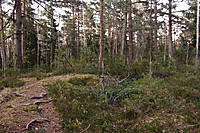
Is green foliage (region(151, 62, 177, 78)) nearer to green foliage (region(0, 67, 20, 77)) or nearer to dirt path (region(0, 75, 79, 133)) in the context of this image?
dirt path (region(0, 75, 79, 133))

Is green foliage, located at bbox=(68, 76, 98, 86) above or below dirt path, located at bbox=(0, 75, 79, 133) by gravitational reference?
above

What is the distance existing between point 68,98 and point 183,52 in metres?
23.5

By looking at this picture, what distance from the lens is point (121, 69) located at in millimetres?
8922

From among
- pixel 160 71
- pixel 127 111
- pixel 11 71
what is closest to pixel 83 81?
pixel 127 111

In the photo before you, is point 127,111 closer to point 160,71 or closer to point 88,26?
point 160,71

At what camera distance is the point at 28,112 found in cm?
410

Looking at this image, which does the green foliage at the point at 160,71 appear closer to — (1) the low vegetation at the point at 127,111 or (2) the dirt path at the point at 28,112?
(1) the low vegetation at the point at 127,111

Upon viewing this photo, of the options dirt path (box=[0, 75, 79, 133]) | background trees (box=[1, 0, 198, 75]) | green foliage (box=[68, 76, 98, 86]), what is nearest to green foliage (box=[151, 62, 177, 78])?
background trees (box=[1, 0, 198, 75])

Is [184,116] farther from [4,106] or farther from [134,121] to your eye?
[4,106]

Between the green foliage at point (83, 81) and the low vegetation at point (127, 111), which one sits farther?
the green foliage at point (83, 81)

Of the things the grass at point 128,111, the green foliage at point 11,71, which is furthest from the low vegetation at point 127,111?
the green foliage at point 11,71

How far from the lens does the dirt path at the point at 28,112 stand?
3.42m

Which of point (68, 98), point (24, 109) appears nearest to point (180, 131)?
point (68, 98)

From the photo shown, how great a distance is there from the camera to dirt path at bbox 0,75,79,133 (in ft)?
11.2
